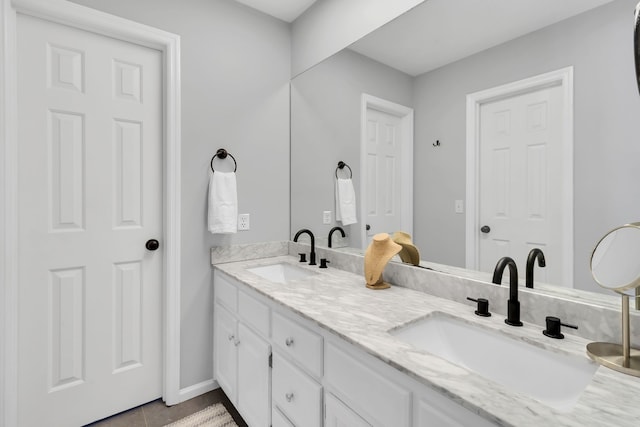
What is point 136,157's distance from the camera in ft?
5.76

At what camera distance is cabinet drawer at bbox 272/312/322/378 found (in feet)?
3.48

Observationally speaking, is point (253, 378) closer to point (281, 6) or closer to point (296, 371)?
point (296, 371)

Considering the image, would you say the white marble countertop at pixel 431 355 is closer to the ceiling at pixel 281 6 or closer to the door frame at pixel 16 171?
the door frame at pixel 16 171

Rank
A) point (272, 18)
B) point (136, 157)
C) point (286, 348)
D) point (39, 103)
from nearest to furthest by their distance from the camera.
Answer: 1. point (286, 348)
2. point (39, 103)
3. point (136, 157)
4. point (272, 18)

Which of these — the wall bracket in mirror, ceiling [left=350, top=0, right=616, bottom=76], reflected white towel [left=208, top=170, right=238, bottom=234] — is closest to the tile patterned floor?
reflected white towel [left=208, top=170, right=238, bottom=234]

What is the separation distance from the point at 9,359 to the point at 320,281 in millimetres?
1502

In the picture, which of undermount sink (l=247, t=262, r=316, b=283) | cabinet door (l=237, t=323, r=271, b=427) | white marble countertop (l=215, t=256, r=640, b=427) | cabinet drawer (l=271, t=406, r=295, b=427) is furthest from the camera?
undermount sink (l=247, t=262, r=316, b=283)

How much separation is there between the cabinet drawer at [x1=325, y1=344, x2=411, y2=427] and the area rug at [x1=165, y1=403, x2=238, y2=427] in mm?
1037

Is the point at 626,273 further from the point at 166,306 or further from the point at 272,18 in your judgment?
the point at 272,18

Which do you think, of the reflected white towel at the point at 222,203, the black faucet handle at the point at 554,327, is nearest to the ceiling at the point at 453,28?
the black faucet handle at the point at 554,327

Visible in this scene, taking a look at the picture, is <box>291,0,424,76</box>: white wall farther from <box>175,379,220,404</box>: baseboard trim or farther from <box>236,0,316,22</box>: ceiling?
<box>175,379,220,404</box>: baseboard trim

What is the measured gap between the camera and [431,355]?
0.82 m

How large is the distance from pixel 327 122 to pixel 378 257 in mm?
1009

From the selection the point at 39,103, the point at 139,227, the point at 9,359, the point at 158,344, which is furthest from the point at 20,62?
the point at 158,344
